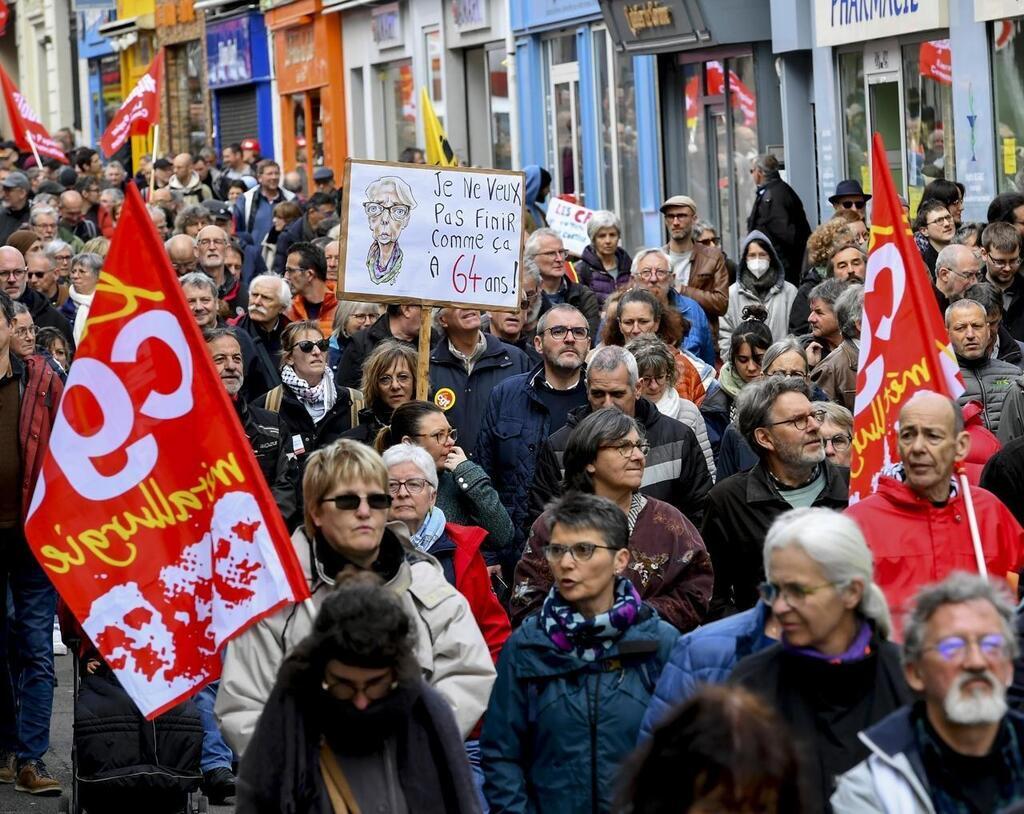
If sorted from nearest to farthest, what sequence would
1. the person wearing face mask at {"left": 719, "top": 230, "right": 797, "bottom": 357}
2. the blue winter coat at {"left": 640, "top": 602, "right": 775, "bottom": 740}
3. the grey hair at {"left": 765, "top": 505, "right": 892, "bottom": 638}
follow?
1. the grey hair at {"left": 765, "top": 505, "right": 892, "bottom": 638}
2. the blue winter coat at {"left": 640, "top": 602, "right": 775, "bottom": 740}
3. the person wearing face mask at {"left": 719, "top": 230, "right": 797, "bottom": 357}

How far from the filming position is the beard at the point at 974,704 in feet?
14.2

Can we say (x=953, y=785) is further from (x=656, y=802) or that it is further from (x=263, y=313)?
(x=263, y=313)

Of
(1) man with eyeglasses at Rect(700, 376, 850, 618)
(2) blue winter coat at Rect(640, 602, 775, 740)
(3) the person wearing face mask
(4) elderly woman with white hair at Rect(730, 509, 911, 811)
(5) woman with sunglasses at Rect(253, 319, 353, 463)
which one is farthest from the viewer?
(3) the person wearing face mask

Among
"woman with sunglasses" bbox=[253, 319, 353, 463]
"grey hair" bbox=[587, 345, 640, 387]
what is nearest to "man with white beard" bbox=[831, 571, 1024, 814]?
"grey hair" bbox=[587, 345, 640, 387]

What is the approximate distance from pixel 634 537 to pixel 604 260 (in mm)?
8498

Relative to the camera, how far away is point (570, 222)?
17500 mm

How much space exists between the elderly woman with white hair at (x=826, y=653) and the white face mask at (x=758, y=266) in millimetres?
8339

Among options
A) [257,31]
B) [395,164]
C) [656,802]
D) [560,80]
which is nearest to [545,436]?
[395,164]

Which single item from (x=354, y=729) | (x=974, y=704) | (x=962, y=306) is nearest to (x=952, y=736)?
(x=974, y=704)

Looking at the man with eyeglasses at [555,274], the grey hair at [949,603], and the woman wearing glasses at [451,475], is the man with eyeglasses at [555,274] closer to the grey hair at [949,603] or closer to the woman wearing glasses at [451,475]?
the woman wearing glasses at [451,475]

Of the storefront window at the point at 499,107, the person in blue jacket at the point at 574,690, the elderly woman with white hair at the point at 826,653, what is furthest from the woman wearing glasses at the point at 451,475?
the storefront window at the point at 499,107

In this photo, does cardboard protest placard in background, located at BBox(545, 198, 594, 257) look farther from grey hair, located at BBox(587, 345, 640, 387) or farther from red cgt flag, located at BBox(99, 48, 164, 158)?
grey hair, located at BBox(587, 345, 640, 387)

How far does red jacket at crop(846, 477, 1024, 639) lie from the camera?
6207mm

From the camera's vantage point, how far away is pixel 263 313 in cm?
1186
